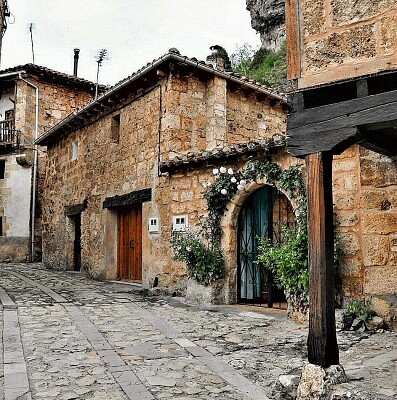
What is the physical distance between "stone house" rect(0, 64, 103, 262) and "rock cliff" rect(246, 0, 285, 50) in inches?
598

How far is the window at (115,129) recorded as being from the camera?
11.1 meters

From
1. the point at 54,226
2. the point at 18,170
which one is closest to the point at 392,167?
the point at 54,226

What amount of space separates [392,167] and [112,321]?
3974 mm

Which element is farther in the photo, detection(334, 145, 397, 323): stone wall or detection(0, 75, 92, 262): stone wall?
detection(0, 75, 92, 262): stone wall

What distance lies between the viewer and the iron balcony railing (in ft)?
58.9

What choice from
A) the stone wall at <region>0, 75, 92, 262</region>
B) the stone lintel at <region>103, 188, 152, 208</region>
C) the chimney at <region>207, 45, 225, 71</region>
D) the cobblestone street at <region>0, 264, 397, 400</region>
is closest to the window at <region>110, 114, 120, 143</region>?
the stone lintel at <region>103, 188, 152, 208</region>

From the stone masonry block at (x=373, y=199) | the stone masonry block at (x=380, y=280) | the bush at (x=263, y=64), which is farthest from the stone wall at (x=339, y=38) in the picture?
the bush at (x=263, y=64)

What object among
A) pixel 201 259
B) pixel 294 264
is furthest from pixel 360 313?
pixel 201 259

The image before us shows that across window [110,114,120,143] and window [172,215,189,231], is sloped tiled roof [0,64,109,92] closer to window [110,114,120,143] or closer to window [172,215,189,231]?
window [110,114,120,143]

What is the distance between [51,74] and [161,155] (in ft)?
36.0

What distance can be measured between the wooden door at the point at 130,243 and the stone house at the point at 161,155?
0.02m

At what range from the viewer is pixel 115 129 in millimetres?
11234

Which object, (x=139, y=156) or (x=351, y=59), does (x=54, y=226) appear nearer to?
(x=139, y=156)

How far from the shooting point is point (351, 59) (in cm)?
335
